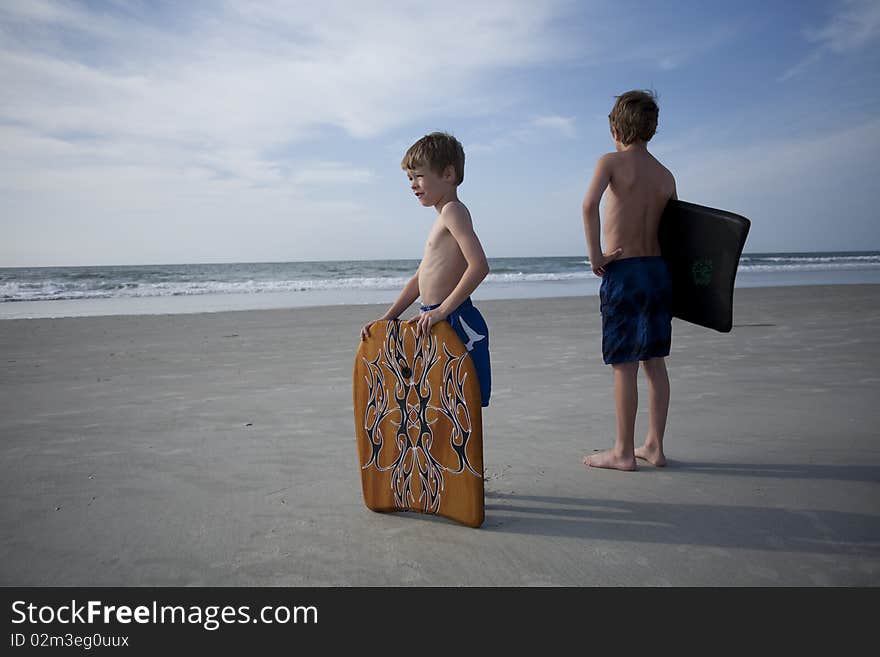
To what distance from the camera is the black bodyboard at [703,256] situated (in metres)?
2.76

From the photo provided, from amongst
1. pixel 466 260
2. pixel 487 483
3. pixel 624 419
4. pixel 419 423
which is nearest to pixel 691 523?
pixel 624 419

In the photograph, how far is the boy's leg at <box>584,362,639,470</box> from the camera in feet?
9.45

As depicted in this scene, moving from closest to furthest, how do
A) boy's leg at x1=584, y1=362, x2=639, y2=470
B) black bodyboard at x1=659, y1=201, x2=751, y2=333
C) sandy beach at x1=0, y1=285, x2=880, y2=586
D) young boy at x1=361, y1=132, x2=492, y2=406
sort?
sandy beach at x1=0, y1=285, x2=880, y2=586
young boy at x1=361, y1=132, x2=492, y2=406
black bodyboard at x1=659, y1=201, x2=751, y2=333
boy's leg at x1=584, y1=362, x2=639, y2=470

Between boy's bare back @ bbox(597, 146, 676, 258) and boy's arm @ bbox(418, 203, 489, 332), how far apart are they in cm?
82

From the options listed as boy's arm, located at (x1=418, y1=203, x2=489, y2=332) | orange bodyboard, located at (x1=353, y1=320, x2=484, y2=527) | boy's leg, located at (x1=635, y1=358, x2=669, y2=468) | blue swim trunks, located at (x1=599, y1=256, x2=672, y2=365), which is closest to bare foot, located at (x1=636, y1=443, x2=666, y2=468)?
boy's leg, located at (x1=635, y1=358, x2=669, y2=468)

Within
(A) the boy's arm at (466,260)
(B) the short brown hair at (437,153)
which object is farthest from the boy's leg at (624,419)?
(B) the short brown hair at (437,153)

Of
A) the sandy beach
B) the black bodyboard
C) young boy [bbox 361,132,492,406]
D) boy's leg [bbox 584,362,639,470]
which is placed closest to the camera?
the sandy beach

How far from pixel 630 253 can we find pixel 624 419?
77 centimetres

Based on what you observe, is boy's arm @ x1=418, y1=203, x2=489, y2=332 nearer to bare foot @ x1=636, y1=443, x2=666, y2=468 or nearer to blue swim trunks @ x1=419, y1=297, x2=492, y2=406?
blue swim trunks @ x1=419, y1=297, x2=492, y2=406

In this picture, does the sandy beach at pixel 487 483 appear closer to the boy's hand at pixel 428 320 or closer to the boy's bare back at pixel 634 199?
the boy's hand at pixel 428 320

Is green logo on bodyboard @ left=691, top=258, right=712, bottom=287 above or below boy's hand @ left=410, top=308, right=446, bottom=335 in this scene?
above

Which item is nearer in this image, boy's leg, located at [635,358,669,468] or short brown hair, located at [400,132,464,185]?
short brown hair, located at [400,132,464,185]

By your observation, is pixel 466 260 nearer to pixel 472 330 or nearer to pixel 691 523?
pixel 472 330
